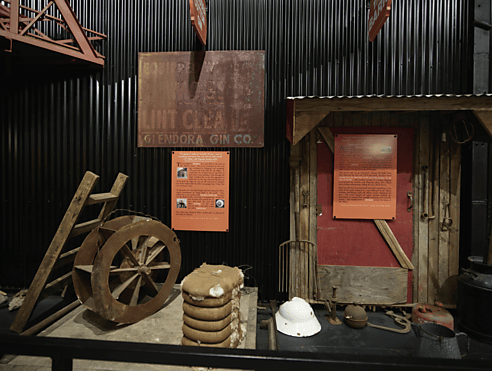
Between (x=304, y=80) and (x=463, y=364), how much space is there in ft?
14.5

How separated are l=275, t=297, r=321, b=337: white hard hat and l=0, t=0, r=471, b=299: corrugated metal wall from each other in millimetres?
926

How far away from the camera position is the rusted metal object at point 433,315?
350 centimetres

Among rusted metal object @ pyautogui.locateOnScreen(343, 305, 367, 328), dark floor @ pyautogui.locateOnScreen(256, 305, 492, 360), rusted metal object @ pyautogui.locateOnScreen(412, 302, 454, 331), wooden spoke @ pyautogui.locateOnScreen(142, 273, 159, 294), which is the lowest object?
dark floor @ pyautogui.locateOnScreen(256, 305, 492, 360)

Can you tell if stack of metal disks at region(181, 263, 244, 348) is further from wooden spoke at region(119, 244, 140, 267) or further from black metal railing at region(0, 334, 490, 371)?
black metal railing at region(0, 334, 490, 371)

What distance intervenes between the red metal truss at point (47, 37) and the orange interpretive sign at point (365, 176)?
15.2 ft

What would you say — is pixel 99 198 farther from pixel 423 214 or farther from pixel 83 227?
pixel 423 214

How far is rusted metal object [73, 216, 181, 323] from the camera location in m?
3.10

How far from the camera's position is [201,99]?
183 inches

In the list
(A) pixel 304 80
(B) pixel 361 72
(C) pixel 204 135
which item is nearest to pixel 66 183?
(C) pixel 204 135

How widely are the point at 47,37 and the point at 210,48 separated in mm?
2681

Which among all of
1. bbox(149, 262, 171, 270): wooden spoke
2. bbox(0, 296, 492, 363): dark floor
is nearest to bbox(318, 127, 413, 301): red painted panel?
bbox(0, 296, 492, 363): dark floor

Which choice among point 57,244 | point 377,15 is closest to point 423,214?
point 377,15

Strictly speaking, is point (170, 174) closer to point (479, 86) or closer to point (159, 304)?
point (159, 304)

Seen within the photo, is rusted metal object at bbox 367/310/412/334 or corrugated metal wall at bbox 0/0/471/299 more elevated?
corrugated metal wall at bbox 0/0/471/299
